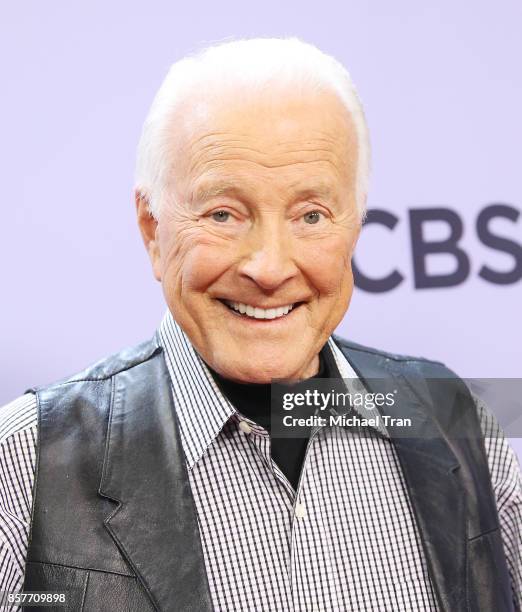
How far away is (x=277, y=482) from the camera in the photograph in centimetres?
140

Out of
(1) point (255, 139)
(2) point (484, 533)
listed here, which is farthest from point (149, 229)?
(2) point (484, 533)

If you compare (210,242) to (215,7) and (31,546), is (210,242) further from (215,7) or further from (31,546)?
(215,7)

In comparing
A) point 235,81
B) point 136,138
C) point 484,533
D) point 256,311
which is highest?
point 136,138

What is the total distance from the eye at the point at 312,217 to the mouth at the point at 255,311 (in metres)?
0.13

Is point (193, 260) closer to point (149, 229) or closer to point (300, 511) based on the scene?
point (149, 229)

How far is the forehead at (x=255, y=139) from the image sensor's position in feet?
4.31

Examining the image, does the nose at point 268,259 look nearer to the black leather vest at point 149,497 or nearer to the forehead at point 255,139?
the forehead at point 255,139

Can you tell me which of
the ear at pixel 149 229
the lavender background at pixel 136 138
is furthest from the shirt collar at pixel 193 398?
the lavender background at pixel 136 138

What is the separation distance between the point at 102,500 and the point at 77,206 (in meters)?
0.80

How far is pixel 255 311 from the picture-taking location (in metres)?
1.38

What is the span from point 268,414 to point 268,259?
263 millimetres

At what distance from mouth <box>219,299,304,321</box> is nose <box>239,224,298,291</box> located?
0.05 meters

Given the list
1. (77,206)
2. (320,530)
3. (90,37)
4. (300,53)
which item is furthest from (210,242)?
(90,37)

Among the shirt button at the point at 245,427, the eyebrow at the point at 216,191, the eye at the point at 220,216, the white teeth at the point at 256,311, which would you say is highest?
the eyebrow at the point at 216,191
